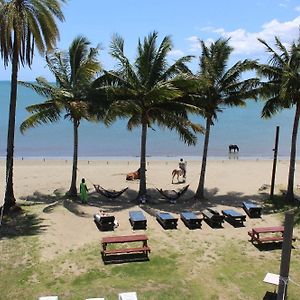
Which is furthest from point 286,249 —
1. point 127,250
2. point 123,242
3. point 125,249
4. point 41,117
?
point 41,117

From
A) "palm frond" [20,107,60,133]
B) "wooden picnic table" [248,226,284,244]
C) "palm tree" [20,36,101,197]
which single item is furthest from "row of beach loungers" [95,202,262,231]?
"palm frond" [20,107,60,133]

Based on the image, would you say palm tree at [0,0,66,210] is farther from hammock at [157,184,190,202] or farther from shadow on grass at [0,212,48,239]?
hammock at [157,184,190,202]

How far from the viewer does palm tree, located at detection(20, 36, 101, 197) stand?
791 inches

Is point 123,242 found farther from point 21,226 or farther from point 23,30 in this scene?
point 23,30

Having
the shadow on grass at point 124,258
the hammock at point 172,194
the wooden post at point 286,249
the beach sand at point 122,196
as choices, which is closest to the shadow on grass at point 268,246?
the beach sand at point 122,196

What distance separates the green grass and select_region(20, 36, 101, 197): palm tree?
699 cm

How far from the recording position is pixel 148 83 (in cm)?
2012

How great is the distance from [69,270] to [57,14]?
10.1m

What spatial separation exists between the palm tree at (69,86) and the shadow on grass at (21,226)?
399 centimetres

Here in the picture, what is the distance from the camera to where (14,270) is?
1245 centimetres

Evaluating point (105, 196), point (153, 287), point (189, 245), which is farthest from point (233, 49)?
point (153, 287)

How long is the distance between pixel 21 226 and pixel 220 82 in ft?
36.8

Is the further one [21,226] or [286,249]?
[21,226]

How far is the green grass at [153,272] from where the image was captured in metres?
11.2
